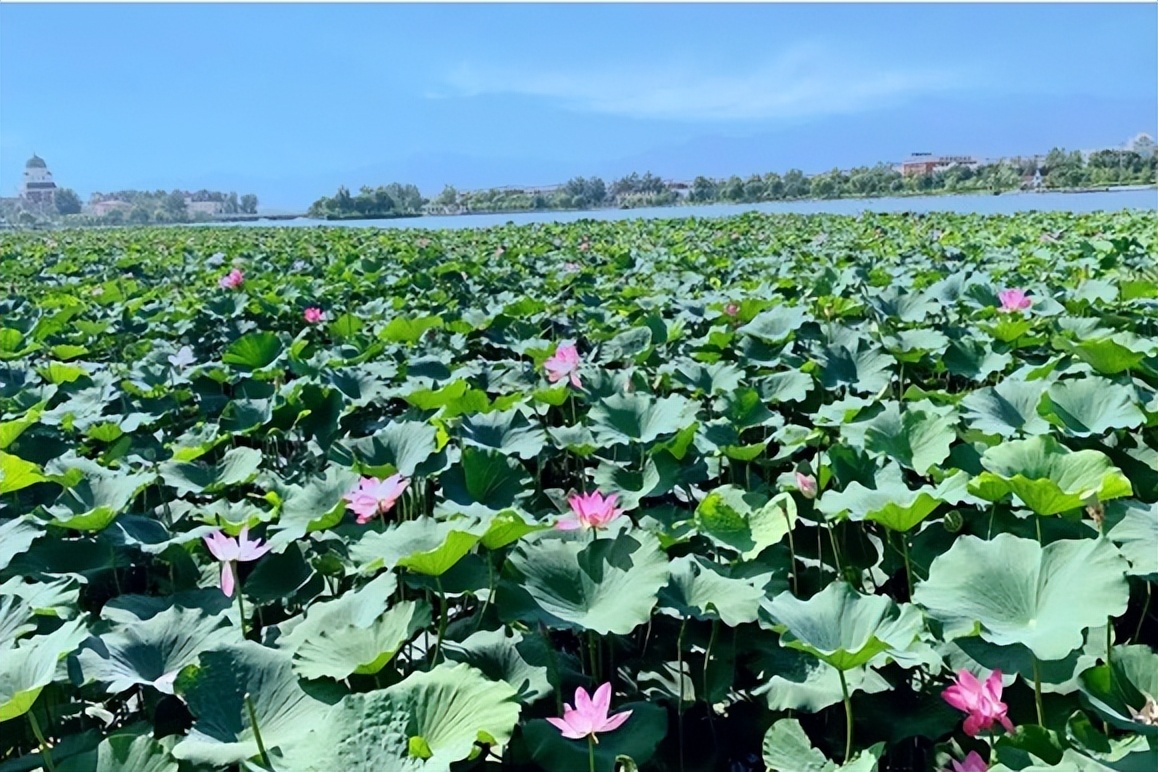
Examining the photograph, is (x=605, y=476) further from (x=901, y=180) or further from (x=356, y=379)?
(x=901, y=180)

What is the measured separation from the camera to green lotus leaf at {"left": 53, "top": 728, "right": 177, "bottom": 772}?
912mm

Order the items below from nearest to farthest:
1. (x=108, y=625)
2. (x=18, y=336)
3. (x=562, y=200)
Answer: (x=108, y=625) → (x=18, y=336) → (x=562, y=200)

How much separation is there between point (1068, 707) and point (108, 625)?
140 cm

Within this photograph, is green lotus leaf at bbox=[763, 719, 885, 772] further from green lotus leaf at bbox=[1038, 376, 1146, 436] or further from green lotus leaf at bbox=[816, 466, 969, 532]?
green lotus leaf at bbox=[1038, 376, 1146, 436]

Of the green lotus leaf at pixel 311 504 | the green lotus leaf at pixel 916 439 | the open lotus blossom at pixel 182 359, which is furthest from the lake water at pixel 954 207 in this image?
the green lotus leaf at pixel 311 504

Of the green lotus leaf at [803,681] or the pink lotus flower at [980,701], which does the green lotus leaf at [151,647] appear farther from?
the pink lotus flower at [980,701]

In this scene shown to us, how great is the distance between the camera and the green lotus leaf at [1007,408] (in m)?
1.81

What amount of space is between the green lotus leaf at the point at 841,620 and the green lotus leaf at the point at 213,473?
1.25m

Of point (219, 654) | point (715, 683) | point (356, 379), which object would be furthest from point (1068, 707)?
point (356, 379)

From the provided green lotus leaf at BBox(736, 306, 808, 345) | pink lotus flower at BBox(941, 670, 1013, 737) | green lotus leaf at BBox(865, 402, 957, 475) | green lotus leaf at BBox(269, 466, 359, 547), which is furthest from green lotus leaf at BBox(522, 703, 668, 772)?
green lotus leaf at BBox(736, 306, 808, 345)

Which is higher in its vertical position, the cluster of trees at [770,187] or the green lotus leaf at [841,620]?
the cluster of trees at [770,187]

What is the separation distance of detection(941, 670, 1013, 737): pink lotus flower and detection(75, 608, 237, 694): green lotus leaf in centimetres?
93

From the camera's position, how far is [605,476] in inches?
70.3

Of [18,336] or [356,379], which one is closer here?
[356,379]
